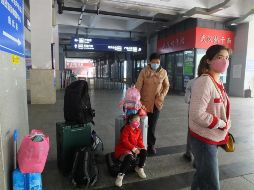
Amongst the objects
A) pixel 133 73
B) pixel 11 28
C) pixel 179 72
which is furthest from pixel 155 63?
pixel 133 73

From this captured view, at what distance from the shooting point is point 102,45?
13211mm

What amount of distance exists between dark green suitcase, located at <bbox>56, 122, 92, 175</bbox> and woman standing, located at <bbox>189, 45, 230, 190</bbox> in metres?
1.40

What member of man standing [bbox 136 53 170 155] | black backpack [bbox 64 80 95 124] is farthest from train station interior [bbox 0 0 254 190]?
black backpack [bbox 64 80 95 124]

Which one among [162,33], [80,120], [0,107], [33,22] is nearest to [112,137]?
[80,120]

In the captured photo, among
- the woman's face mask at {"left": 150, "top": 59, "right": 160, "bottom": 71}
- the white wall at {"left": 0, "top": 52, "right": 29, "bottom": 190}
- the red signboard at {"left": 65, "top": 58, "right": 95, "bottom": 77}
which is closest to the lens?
the white wall at {"left": 0, "top": 52, "right": 29, "bottom": 190}

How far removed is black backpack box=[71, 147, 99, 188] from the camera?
231 centimetres

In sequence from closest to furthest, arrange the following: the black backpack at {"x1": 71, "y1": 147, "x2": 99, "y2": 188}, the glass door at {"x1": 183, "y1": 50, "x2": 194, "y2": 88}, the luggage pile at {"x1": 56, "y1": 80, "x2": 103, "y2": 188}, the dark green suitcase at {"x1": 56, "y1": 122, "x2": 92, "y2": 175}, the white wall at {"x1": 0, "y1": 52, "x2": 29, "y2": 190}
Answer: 1. the white wall at {"x1": 0, "y1": 52, "x2": 29, "y2": 190}
2. the black backpack at {"x1": 71, "y1": 147, "x2": 99, "y2": 188}
3. the luggage pile at {"x1": 56, "y1": 80, "x2": 103, "y2": 188}
4. the dark green suitcase at {"x1": 56, "y1": 122, "x2": 92, "y2": 175}
5. the glass door at {"x1": 183, "y1": 50, "x2": 194, "y2": 88}

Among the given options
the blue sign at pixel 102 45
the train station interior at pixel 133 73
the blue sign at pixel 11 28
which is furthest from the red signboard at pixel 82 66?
the blue sign at pixel 11 28

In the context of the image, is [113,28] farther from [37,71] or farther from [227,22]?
[37,71]

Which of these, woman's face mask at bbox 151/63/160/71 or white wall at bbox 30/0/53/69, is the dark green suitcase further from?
white wall at bbox 30/0/53/69

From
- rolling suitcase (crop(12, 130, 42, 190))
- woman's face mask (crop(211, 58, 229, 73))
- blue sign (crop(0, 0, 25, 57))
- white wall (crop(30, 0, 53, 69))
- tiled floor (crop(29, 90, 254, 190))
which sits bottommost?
tiled floor (crop(29, 90, 254, 190))

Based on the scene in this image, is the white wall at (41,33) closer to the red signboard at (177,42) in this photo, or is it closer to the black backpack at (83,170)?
the black backpack at (83,170)

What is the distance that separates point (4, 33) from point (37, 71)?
567cm

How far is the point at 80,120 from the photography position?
257 centimetres
